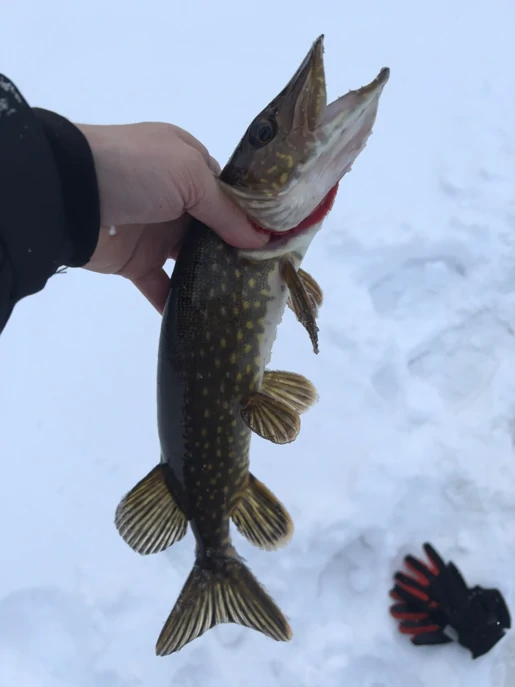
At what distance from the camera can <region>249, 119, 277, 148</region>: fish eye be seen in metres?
1.15

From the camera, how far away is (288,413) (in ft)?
4.18

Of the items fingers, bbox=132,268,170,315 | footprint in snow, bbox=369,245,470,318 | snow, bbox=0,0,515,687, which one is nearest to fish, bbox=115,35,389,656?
fingers, bbox=132,268,170,315

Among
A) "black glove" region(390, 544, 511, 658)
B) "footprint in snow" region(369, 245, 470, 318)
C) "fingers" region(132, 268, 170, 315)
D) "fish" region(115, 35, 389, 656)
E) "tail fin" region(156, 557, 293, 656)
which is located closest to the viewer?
"fish" region(115, 35, 389, 656)

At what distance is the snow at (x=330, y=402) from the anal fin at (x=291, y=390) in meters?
0.65

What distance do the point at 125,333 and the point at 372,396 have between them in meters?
0.94

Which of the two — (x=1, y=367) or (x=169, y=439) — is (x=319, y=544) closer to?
(x=169, y=439)

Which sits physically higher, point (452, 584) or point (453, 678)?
point (452, 584)

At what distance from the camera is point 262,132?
116 centimetres

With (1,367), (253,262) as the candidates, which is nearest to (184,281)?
(253,262)

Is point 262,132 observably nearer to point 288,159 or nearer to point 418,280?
point 288,159

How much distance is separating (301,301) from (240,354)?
19cm

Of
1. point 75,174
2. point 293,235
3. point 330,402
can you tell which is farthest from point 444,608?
point 75,174

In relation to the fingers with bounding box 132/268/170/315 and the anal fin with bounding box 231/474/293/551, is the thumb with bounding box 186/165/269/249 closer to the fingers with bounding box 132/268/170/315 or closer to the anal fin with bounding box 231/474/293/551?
the fingers with bounding box 132/268/170/315

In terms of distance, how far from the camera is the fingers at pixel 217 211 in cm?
117
